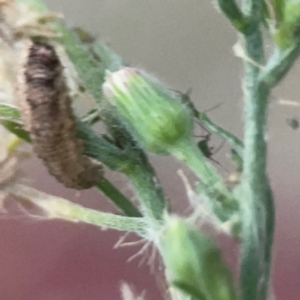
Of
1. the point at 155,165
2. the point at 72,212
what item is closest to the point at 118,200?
the point at 72,212

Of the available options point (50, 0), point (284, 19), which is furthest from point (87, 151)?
point (50, 0)

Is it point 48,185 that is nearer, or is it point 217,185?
point 217,185

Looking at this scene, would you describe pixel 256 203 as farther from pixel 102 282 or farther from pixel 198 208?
pixel 102 282

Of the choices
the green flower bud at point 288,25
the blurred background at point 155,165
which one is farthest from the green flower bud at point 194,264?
the blurred background at point 155,165

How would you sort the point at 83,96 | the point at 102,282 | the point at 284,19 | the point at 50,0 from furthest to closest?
the point at 102,282 → the point at 50,0 → the point at 83,96 → the point at 284,19

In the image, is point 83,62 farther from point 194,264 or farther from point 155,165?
point 155,165

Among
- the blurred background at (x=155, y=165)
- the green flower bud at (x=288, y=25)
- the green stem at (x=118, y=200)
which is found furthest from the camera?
the blurred background at (x=155, y=165)

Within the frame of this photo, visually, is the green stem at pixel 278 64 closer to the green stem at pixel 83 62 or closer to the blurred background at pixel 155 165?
the green stem at pixel 83 62
